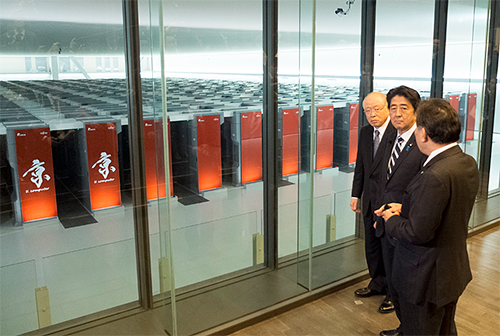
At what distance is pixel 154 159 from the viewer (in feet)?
9.06

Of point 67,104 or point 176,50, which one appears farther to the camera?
point 176,50

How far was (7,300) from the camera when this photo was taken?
2463 mm

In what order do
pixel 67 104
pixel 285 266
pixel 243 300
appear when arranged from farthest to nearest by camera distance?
pixel 285 266, pixel 243 300, pixel 67 104

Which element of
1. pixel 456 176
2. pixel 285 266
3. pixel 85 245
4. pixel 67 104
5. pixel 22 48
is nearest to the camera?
pixel 456 176

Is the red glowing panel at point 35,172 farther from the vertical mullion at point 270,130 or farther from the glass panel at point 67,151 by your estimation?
the vertical mullion at point 270,130

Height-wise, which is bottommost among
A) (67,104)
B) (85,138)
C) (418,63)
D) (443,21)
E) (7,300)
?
(7,300)

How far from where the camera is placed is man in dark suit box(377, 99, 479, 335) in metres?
1.97

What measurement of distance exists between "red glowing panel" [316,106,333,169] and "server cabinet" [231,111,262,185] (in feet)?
1.80

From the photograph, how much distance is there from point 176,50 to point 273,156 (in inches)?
43.2

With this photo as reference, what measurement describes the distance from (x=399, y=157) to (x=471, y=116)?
269cm

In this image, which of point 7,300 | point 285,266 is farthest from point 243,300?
point 7,300

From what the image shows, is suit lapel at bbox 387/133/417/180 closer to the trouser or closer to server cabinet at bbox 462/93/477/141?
the trouser

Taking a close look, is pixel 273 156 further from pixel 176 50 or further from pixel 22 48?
pixel 22 48

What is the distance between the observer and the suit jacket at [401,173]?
261 cm
